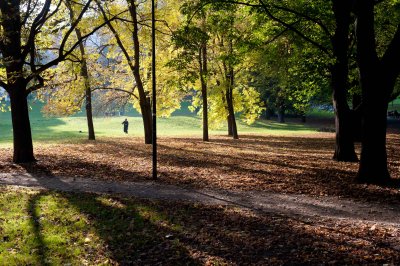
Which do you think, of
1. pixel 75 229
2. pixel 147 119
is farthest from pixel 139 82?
pixel 75 229

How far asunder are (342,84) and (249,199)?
8.08 metres

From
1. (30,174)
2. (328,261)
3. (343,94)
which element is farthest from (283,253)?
(343,94)

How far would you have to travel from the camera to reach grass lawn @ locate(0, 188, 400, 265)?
6.11 metres

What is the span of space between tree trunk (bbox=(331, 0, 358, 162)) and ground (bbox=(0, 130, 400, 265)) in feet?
3.89

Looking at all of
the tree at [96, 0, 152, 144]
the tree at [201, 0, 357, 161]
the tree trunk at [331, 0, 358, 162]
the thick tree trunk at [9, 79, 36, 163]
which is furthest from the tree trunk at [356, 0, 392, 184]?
the tree at [96, 0, 152, 144]

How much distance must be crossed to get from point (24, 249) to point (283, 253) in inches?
172

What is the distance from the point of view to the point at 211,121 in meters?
34.7

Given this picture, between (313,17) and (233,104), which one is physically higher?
(313,17)

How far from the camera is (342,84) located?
603 inches

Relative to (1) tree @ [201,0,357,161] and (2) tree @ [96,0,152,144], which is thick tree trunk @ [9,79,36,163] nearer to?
(2) tree @ [96,0,152,144]

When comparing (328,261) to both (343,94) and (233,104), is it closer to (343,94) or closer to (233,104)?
(343,94)

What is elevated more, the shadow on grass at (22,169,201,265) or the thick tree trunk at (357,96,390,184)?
the thick tree trunk at (357,96,390,184)

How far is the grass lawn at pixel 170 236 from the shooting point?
6109 mm

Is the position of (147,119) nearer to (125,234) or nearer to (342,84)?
(342,84)
